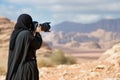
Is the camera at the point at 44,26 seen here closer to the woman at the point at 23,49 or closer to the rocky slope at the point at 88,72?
the woman at the point at 23,49

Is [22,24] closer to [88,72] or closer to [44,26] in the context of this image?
[44,26]

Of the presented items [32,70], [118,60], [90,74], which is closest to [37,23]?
[32,70]

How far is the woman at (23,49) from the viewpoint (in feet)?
22.0

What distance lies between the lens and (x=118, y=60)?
1280 cm

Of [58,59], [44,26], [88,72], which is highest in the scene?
[44,26]

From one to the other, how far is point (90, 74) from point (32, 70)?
531cm

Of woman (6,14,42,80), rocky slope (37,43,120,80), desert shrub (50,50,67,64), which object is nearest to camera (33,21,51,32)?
woman (6,14,42,80)

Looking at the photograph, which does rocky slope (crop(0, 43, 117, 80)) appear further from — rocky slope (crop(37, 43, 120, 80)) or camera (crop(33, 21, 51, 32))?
camera (crop(33, 21, 51, 32))

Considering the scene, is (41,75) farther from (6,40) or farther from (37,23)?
(6,40)

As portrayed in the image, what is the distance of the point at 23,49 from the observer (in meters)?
6.80

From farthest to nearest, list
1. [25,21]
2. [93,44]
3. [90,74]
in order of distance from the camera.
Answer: [93,44] → [90,74] → [25,21]

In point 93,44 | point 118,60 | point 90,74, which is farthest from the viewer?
point 93,44

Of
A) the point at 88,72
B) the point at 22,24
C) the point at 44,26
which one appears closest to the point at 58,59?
the point at 88,72

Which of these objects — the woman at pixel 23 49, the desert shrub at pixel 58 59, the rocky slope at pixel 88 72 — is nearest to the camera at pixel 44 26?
the woman at pixel 23 49
